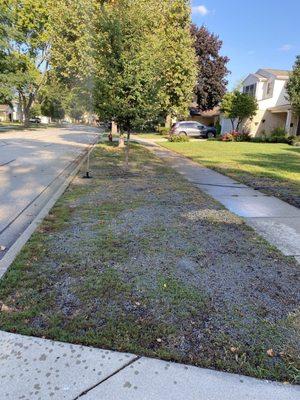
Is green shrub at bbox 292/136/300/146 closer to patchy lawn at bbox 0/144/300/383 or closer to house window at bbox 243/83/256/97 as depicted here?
house window at bbox 243/83/256/97

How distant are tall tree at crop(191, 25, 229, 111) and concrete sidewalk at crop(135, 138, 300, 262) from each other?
94.7ft

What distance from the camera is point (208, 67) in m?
36.9

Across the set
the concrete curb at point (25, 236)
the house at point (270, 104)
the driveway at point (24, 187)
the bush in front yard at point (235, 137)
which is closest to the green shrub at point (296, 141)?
the house at point (270, 104)

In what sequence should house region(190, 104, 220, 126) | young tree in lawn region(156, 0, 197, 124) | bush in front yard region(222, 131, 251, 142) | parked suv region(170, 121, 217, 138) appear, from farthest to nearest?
house region(190, 104, 220, 126), parked suv region(170, 121, 217, 138), bush in front yard region(222, 131, 251, 142), young tree in lawn region(156, 0, 197, 124)

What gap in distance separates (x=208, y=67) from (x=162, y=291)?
122ft

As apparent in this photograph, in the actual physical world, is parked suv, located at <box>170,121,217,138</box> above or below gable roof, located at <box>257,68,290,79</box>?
below

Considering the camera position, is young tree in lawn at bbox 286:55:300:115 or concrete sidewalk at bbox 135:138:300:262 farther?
young tree in lawn at bbox 286:55:300:115

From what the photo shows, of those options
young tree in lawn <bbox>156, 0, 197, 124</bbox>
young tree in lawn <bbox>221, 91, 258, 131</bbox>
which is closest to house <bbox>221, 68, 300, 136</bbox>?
young tree in lawn <bbox>221, 91, 258, 131</bbox>

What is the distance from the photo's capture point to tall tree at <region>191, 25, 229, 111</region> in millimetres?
36531

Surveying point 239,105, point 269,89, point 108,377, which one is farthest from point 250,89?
point 108,377

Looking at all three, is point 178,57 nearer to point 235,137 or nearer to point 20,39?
point 235,137

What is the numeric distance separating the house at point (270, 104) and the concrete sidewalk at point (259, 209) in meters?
23.0

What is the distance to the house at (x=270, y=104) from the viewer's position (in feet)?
100

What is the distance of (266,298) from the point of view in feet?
10.7
